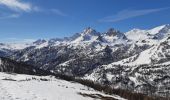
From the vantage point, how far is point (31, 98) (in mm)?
47531

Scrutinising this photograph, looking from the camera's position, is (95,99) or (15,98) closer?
(15,98)

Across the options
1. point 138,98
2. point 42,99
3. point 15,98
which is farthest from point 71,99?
point 138,98

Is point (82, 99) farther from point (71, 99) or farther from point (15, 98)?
point (15, 98)

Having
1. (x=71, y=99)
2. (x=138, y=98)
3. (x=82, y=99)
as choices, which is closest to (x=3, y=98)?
(x=71, y=99)

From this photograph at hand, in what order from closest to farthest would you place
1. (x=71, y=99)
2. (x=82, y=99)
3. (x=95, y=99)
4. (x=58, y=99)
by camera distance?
(x=58, y=99), (x=71, y=99), (x=82, y=99), (x=95, y=99)

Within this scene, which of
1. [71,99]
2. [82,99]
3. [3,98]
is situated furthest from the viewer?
[82,99]

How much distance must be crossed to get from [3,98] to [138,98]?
112572mm

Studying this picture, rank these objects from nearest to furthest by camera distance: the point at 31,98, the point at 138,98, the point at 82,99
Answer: the point at 31,98 → the point at 82,99 → the point at 138,98

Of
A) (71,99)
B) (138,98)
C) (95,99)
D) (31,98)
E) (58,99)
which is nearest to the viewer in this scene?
(31,98)

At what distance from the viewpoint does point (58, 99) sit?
170 feet

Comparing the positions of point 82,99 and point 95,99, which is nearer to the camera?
point 82,99

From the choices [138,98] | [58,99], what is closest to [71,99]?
[58,99]

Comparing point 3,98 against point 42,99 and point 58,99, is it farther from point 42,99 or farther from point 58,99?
point 58,99

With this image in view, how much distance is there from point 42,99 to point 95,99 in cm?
1878
